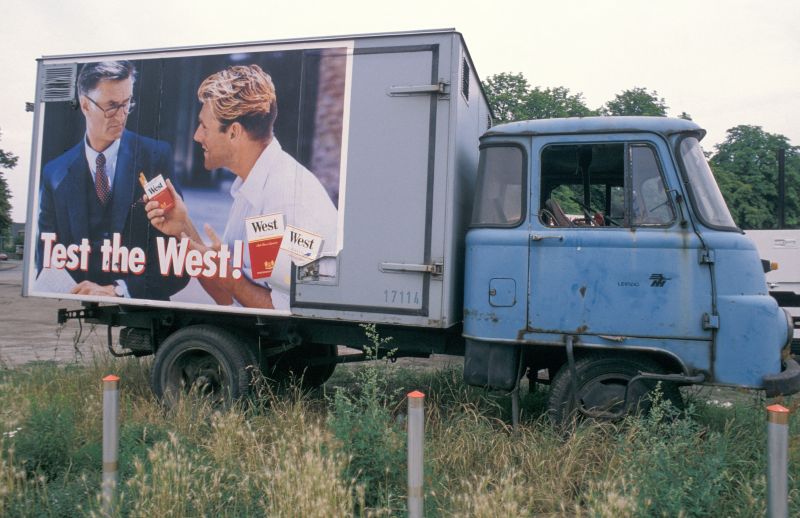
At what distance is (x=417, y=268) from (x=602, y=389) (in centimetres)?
170

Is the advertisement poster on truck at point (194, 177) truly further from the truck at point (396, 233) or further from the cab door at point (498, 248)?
the cab door at point (498, 248)

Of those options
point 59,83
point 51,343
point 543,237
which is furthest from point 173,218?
point 51,343

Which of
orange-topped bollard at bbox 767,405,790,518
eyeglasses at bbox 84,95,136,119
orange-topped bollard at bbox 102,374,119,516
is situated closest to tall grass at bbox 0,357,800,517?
orange-topped bollard at bbox 102,374,119,516

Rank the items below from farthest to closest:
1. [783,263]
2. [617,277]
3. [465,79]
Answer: [783,263]
[465,79]
[617,277]

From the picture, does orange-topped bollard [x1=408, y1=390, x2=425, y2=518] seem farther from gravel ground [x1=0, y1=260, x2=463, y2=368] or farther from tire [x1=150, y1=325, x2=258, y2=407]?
gravel ground [x1=0, y1=260, x2=463, y2=368]

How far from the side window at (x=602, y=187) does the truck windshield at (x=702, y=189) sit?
7.9 inches

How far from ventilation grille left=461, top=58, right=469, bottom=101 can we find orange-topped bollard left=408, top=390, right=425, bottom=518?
3.08 meters

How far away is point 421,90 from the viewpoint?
17.6ft

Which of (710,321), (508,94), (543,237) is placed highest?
(508,94)

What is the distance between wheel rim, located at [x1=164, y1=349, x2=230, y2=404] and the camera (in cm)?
611

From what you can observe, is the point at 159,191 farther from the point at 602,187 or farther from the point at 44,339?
the point at 44,339

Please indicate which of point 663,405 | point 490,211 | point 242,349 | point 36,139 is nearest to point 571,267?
point 490,211

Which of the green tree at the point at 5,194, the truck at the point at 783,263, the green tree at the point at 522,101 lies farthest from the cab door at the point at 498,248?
the green tree at the point at 5,194

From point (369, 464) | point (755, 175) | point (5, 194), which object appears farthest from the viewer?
point (5, 194)
